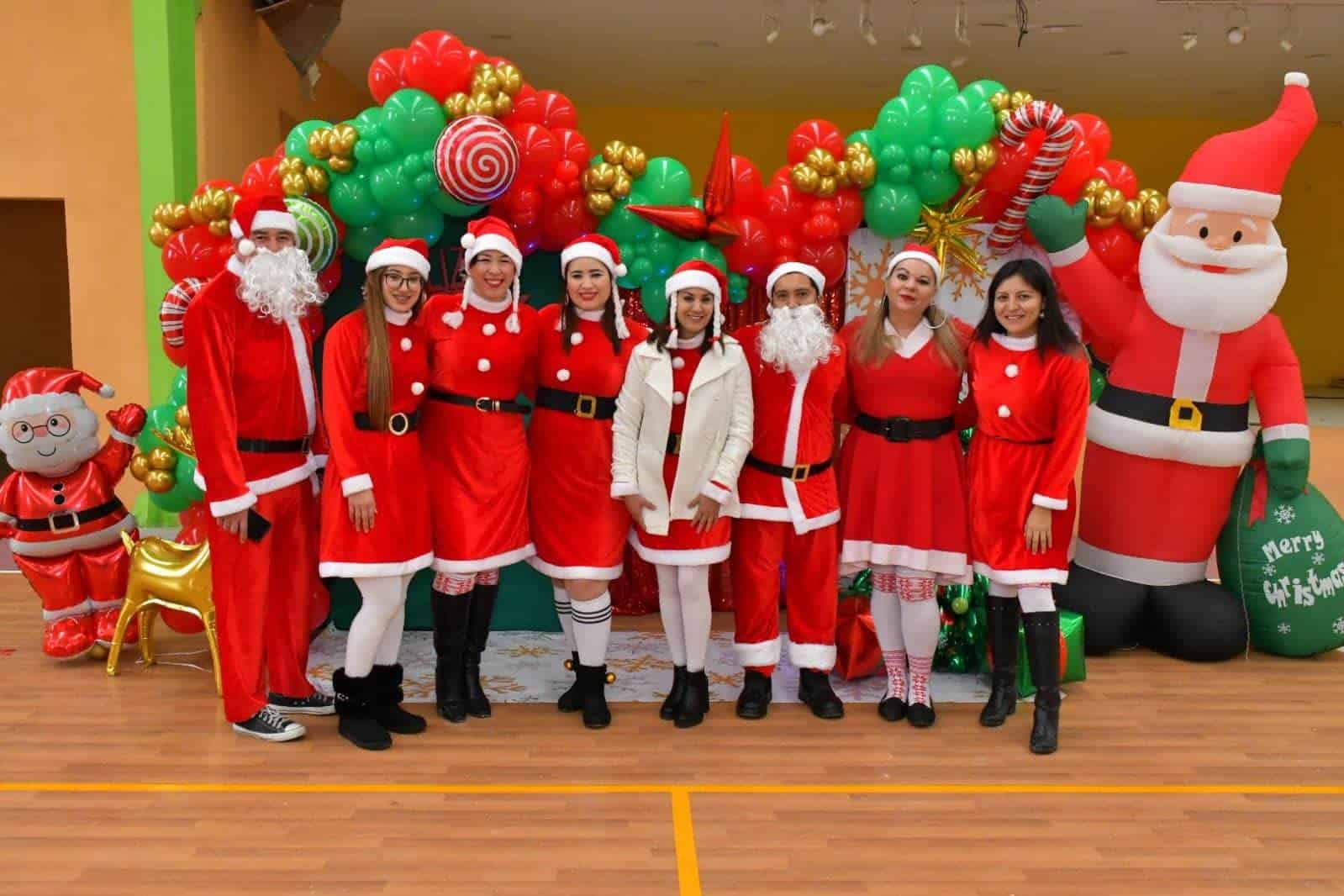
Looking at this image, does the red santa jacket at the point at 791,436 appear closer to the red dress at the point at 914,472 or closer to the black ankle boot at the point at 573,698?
the red dress at the point at 914,472

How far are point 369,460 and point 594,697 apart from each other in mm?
936

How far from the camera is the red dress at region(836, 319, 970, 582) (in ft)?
9.96

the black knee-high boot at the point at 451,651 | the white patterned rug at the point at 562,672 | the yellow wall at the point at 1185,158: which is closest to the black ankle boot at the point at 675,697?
the white patterned rug at the point at 562,672

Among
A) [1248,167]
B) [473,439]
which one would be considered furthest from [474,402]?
[1248,167]

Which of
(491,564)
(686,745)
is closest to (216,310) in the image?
(491,564)

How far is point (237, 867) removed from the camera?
2312 mm

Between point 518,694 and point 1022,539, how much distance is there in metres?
1.57

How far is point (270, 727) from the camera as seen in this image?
2945 mm

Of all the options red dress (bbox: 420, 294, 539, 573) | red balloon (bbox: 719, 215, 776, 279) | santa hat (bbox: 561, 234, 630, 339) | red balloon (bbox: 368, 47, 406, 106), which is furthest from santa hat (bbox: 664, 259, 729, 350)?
red balloon (bbox: 368, 47, 406, 106)

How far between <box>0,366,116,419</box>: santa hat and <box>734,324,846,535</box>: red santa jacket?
213 cm

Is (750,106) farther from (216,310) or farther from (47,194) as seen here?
(216,310)

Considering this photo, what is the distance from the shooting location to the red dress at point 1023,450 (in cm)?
290

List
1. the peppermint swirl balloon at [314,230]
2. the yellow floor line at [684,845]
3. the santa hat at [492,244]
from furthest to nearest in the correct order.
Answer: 1. the peppermint swirl balloon at [314,230]
2. the santa hat at [492,244]
3. the yellow floor line at [684,845]

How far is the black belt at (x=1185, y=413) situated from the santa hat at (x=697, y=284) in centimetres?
159
